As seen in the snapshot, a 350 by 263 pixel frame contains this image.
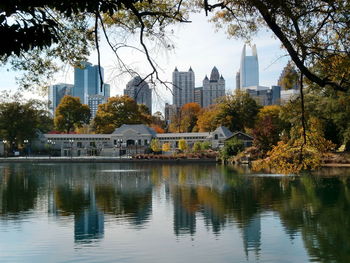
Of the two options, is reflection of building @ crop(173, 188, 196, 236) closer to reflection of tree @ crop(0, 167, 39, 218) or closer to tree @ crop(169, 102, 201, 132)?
reflection of tree @ crop(0, 167, 39, 218)

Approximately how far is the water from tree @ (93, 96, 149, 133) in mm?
53384

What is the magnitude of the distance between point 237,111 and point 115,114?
21.8m

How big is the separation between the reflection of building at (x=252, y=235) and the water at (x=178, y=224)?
0.02 metres

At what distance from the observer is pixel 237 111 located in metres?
67.9

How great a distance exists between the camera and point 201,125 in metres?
76.1

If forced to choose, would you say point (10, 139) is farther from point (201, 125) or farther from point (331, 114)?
point (331, 114)

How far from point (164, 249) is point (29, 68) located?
5407 millimetres

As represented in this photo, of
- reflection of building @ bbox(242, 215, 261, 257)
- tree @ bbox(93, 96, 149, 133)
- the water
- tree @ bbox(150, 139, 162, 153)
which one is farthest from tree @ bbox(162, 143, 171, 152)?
reflection of building @ bbox(242, 215, 261, 257)

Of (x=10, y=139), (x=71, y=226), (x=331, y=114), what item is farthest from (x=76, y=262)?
(x=10, y=139)

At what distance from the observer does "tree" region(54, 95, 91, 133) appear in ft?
262

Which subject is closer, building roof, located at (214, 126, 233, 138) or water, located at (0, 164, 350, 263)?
water, located at (0, 164, 350, 263)

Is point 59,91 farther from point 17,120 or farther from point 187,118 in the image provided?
point 187,118

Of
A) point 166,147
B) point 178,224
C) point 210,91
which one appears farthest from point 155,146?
point 210,91

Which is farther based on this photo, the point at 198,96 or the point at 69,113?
the point at 198,96
